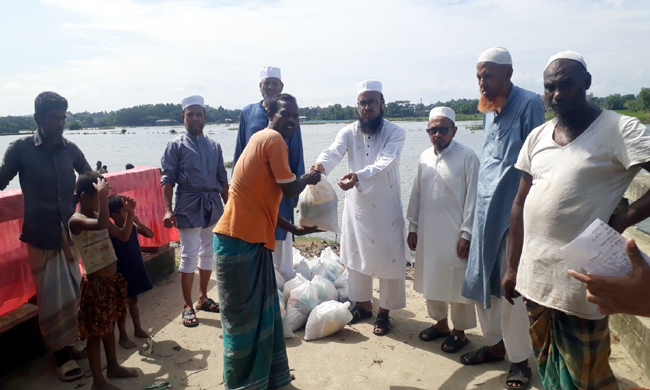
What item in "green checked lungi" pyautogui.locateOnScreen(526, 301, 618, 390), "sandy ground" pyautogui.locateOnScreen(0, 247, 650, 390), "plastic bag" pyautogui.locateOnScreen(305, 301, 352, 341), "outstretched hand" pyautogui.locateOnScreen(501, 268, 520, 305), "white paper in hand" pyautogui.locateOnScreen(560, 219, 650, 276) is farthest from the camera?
"plastic bag" pyautogui.locateOnScreen(305, 301, 352, 341)

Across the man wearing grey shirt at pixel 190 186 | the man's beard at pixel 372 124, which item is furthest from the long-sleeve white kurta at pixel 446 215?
the man wearing grey shirt at pixel 190 186

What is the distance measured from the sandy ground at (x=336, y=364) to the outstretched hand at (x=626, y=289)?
2102 mm

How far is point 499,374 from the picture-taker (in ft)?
11.4

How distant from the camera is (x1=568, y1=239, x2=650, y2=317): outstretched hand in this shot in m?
1.37

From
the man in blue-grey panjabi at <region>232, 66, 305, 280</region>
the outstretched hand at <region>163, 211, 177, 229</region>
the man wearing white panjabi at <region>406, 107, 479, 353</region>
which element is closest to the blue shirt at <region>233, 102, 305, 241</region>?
the man in blue-grey panjabi at <region>232, 66, 305, 280</region>

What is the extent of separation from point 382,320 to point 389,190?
1.20m

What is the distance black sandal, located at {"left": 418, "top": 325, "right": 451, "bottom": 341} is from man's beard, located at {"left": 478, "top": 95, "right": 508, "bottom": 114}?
1.96 m

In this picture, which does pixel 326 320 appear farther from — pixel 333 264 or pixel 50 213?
pixel 50 213

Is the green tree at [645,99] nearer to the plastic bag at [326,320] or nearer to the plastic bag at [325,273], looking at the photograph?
the plastic bag at [325,273]

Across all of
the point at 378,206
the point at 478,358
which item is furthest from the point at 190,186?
the point at 478,358

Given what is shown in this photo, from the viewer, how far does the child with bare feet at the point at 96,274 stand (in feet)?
10.5

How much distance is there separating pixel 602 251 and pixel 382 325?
2.92m

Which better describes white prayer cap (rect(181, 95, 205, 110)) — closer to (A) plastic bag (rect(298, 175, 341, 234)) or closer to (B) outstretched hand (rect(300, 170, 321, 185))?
(A) plastic bag (rect(298, 175, 341, 234))

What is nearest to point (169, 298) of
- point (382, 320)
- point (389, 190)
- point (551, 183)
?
point (382, 320)
